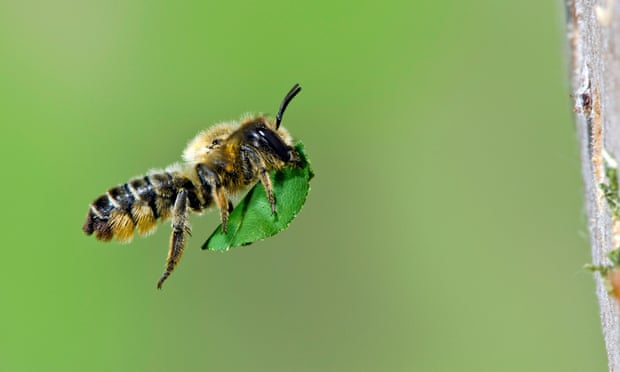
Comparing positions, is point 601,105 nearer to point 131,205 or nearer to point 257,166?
point 257,166

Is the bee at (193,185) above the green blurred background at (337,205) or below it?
below

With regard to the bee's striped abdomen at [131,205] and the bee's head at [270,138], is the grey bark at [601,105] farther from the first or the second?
the bee's striped abdomen at [131,205]

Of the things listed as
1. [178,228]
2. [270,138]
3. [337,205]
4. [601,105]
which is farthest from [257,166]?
[337,205]

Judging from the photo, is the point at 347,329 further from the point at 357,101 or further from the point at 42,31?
the point at 42,31

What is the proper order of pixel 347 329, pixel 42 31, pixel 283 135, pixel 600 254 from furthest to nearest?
pixel 42 31 < pixel 347 329 < pixel 283 135 < pixel 600 254

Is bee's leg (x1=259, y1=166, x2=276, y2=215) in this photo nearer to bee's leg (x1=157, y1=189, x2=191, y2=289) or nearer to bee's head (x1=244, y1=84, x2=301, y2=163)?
bee's head (x1=244, y1=84, x2=301, y2=163)

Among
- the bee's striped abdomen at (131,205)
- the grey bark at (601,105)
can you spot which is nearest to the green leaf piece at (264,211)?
the bee's striped abdomen at (131,205)

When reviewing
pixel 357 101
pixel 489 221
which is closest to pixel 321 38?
pixel 357 101
